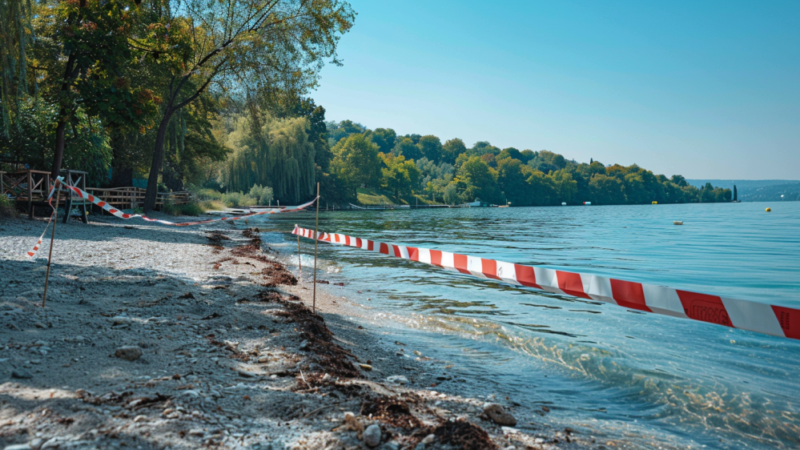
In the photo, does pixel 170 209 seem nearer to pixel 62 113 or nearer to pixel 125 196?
pixel 125 196

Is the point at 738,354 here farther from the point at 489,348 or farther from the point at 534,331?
the point at 489,348

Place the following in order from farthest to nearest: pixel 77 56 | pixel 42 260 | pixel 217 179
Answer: pixel 217 179 → pixel 77 56 → pixel 42 260

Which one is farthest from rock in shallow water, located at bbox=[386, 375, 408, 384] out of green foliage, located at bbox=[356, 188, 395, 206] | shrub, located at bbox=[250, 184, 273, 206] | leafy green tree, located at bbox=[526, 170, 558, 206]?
leafy green tree, located at bbox=[526, 170, 558, 206]

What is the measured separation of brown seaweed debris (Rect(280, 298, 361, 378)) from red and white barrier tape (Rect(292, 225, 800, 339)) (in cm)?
206

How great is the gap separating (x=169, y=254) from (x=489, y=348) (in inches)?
380

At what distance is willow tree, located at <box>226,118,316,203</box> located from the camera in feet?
210

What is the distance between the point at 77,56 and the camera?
1559cm

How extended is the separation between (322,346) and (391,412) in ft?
6.41

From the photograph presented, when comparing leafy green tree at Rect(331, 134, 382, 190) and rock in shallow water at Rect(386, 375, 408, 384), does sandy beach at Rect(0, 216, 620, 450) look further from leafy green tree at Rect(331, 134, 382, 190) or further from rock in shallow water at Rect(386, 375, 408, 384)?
leafy green tree at Rect(331, 134, 382, 190)

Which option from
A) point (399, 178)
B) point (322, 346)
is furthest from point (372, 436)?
point (399, 178)

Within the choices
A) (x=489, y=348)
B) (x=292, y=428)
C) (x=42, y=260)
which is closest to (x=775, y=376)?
(x=489, y=348)

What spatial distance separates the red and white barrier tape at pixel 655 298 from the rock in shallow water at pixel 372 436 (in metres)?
2.87

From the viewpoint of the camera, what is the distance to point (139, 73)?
24.7 metres

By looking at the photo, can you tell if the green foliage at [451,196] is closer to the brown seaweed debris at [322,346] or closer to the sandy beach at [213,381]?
the sandy beach at [213,381]
